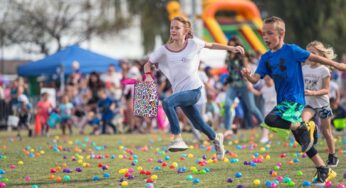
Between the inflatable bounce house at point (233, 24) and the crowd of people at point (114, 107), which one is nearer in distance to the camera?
the crowd of people at point (114, 107)

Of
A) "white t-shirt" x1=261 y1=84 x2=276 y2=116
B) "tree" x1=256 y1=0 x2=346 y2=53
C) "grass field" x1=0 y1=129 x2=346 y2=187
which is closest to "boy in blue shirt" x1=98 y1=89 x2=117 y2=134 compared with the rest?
"grass field" x1=0 y1=129 x2=346 y2=187

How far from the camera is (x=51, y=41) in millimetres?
49594

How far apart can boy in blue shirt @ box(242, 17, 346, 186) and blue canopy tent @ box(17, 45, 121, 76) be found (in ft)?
57.5

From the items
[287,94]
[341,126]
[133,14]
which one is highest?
[133,14]

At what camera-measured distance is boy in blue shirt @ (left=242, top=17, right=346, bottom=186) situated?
25.1 feet

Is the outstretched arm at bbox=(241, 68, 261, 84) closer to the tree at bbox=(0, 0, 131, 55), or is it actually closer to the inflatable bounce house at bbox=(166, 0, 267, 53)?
the inflatable bounce house at bbox=(166, 0, 267, 53)

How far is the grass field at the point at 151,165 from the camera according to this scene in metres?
8.16

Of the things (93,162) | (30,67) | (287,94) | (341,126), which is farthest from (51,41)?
(287,94)

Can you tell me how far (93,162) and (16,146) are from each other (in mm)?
4248

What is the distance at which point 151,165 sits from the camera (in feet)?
32.9

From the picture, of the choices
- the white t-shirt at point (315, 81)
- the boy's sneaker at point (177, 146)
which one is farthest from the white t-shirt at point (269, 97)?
the boy's sneaker at point (177, 146)

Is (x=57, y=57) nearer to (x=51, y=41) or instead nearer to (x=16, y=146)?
(x=16, y=146)

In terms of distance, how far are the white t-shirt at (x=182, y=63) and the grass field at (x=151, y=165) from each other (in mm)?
1100

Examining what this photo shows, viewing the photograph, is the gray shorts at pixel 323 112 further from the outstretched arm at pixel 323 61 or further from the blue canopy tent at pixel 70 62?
the blue canopy tent at pixel 70 62
